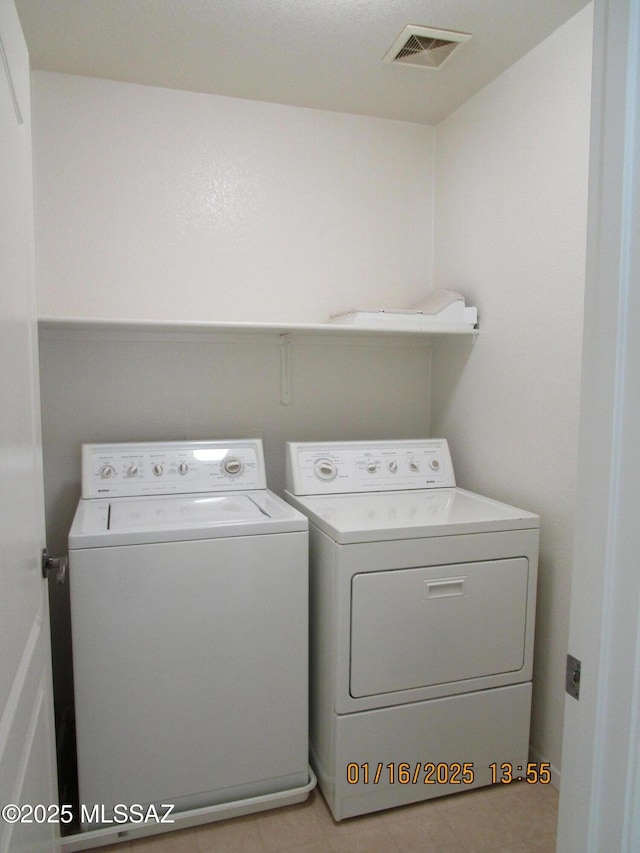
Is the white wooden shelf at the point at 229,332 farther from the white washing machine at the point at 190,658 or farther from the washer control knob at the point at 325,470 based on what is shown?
the white washing machine at the point at 190,658

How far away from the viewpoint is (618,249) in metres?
0.65

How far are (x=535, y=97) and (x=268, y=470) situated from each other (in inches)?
65.6

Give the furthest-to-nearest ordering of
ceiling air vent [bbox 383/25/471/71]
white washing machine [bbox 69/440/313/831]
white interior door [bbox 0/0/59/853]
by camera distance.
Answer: ceiling air vent [bbox 383/25/471/71] → white washing machine [bbox 69/440/313/831] → white interior door [bbox 0/0/59/853]

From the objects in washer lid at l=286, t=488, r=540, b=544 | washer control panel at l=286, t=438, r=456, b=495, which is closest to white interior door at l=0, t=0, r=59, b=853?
washer lid at l=286, t=488, r=540, b=544

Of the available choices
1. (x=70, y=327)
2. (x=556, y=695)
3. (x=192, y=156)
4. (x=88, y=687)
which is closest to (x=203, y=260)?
(x=192, y=156)

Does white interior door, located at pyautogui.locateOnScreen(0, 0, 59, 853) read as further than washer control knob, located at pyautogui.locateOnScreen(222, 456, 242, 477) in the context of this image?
No

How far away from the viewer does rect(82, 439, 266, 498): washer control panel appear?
6.35 feet

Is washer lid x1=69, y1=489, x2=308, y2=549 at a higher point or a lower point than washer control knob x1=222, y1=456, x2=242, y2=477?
lower

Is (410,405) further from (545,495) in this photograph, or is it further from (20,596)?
(20,596)

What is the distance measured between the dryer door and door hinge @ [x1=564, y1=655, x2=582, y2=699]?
33.9 inches

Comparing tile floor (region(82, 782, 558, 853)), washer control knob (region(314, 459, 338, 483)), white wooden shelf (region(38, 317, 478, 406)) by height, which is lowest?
tile floor (region(82, 782, 558, 853))

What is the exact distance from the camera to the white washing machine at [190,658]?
1.49 meters

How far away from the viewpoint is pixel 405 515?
1.77 metres

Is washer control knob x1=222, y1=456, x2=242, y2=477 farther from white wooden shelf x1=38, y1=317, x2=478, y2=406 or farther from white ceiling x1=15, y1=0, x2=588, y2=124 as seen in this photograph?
white ceiling x1=15, y1=0, x2=588, y2=124
